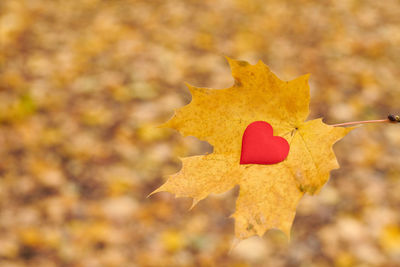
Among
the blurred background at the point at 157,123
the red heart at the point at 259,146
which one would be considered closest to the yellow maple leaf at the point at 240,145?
the red heart at the point at 259,146

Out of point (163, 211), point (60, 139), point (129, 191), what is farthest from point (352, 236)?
point (60, 139)

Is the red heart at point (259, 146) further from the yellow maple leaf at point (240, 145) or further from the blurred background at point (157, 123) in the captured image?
the blurred background at point (157, 123)

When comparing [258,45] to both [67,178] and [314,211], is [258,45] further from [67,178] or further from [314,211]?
[67,178]

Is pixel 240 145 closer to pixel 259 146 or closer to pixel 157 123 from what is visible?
pixel 259 146

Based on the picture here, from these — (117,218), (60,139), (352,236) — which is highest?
(60,139)

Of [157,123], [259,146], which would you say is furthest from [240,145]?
[157,123]

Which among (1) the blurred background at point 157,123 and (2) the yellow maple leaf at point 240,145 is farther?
(1) the blurred background at point 157,123

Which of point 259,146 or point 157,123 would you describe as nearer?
point 259,146
